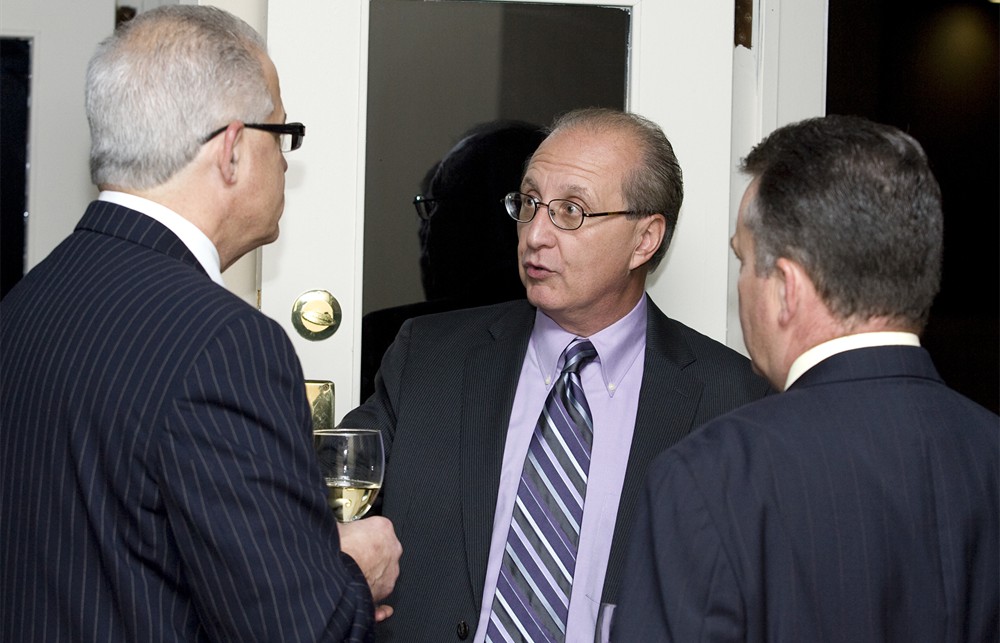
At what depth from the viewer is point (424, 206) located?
2.31m

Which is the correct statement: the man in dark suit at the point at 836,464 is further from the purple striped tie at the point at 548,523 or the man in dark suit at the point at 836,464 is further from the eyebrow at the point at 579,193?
the eyebrow at the point at 579,193

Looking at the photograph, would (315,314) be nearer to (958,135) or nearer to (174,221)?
(174,221)

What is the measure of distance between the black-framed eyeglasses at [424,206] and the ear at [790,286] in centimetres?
125

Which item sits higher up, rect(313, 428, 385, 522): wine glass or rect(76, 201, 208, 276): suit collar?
rect(76, 201, 208, 276): suit collar

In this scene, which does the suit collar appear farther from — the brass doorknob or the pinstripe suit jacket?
the brass doorknob

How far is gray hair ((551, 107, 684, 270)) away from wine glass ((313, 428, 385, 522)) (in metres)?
0.83

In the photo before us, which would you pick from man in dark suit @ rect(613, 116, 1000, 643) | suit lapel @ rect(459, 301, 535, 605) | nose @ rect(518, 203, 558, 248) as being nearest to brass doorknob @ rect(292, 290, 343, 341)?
suit lapel @ rect(459, 301, 535, 605)

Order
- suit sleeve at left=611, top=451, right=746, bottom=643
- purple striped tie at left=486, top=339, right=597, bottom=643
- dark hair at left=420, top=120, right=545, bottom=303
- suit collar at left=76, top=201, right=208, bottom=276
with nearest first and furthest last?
suit sleeve at left=611, top=451, right=746, bottom=643 → suit collar at left=76, top=201, right=208, bottom=276 → purple striped tie at left=486, top=339, right=597, bottom=643 → dark hair at left=420, top=120, right=545, bottom=303

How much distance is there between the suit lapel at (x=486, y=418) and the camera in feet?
6.10

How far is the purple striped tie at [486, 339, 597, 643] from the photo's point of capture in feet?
5.93

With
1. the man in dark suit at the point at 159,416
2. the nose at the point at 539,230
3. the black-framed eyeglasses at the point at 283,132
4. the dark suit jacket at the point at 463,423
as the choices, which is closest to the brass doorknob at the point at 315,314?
the dark suit jacket at the point at 463,423

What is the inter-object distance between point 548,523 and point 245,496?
84 cm

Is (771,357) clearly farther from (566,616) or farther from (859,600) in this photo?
(566,616)

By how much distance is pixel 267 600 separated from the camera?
112 cm
